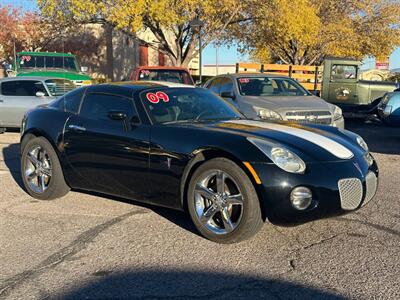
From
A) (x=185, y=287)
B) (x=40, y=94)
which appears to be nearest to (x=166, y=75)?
(x=40, y=94)

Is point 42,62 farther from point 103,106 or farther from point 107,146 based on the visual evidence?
point 107,146

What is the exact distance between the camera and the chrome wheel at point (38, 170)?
583 cm

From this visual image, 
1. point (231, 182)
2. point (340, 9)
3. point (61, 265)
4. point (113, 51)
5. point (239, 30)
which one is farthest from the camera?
point (113, 51)

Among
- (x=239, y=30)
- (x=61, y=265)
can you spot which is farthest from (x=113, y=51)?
(x=61, y=265)

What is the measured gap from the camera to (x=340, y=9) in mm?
30219

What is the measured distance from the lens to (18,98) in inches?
461

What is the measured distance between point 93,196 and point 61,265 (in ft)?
7.24

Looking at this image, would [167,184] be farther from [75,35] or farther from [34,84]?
[75,35]

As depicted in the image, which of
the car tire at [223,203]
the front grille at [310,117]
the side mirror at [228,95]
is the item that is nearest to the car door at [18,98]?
the side mirror at [228,95]

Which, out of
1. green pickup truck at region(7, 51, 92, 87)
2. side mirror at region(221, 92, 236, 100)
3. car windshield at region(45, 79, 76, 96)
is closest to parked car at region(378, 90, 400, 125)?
side mirror at region(221, 92, 236, 100)

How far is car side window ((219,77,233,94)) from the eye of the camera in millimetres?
10439

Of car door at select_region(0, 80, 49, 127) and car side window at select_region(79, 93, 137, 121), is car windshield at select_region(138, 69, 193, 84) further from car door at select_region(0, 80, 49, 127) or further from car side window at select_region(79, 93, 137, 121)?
car side window at select_region(79, 93, 137, 121)

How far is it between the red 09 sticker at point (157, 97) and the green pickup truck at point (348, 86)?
1101 cm

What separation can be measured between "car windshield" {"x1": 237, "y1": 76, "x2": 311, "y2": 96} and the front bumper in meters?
6.12
